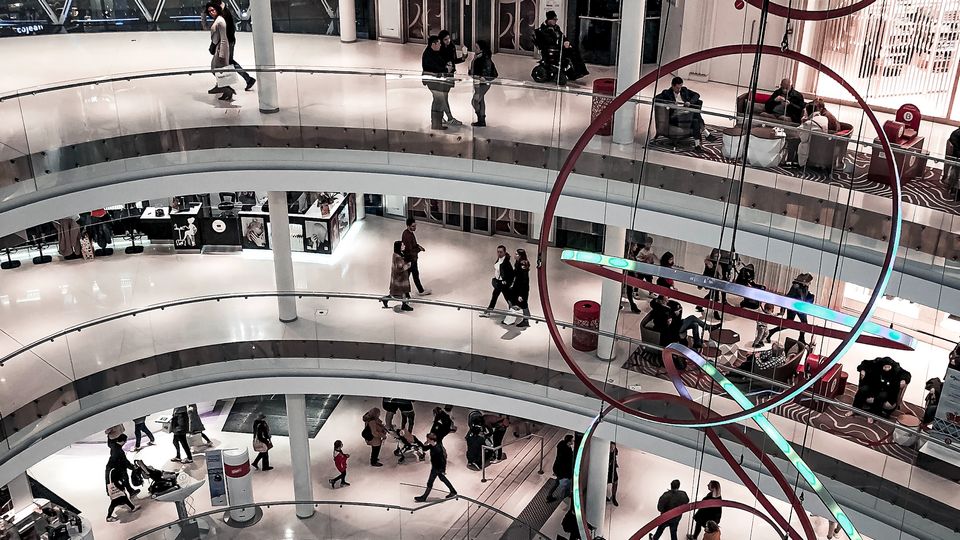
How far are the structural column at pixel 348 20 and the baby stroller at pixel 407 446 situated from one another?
8.00 m

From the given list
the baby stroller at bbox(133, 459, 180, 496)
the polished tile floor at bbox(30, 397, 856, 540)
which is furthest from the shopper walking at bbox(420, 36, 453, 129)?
the baby stroller at bbox(133, 459, 180, 496)

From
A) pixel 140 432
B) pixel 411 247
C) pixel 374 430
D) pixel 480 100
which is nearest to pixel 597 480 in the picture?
pixel 374 430

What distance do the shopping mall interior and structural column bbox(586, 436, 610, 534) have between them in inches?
2.2

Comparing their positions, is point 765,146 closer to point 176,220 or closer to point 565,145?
point 565,145

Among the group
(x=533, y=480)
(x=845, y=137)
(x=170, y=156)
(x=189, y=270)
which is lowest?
(x=533, y=480)

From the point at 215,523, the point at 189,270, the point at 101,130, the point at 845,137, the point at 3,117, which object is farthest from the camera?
the point at 189,270

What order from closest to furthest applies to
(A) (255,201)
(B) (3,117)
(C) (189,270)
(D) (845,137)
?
(D) (845,137) → (B) (3,117) → (C) (189,270) → (A) (255,201)

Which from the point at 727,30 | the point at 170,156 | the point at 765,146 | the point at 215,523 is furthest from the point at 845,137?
the point at 215,523

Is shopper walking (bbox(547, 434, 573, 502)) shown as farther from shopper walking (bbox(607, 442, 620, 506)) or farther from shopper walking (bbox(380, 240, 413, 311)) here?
shopper walking (bbox(380, 240, 413, 311))

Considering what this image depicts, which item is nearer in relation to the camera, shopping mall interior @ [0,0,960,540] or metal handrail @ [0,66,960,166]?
shopping mall interior @ [0,0,960,540]

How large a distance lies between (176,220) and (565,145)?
8679mm

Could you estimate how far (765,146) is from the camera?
1262 centimetres

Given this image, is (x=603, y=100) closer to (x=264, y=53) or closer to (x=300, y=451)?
(x=264, y=53)

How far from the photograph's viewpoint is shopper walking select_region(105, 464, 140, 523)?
57.5 ft
